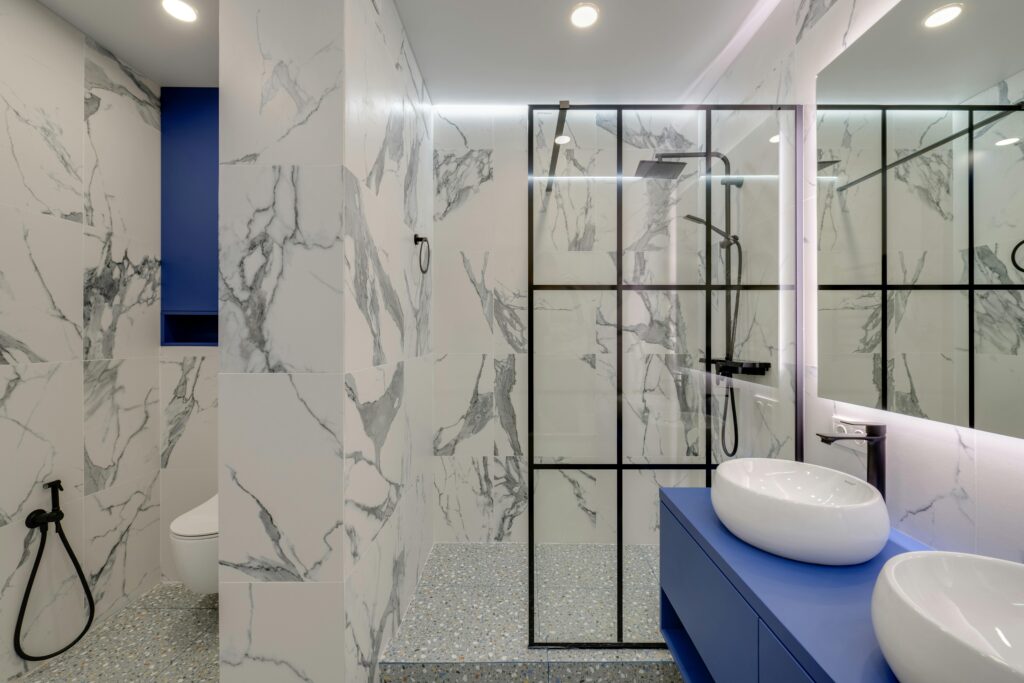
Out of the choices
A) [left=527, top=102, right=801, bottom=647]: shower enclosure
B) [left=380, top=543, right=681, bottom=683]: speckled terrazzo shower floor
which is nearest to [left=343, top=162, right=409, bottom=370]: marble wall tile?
[left=527, top=102, right=801, bottom=647]: shower enclosure

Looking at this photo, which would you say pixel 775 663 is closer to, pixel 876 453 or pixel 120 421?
pixel 876 453

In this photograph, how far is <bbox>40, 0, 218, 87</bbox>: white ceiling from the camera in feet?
5.79

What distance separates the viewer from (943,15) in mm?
1035

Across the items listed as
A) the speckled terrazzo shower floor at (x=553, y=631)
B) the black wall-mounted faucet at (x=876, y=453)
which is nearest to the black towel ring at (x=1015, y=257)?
the black wall-mounted faucet at (x=876, y=453)

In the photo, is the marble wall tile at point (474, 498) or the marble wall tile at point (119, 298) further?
the marble wall tile at point (474, 498)

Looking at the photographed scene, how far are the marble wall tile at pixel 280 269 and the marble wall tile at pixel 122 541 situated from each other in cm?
144

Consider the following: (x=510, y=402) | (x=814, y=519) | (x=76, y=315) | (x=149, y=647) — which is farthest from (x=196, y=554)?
(x=814, y=519)

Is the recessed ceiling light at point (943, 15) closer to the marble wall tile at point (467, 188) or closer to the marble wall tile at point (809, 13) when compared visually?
the marble wall tile at point (809, 13)

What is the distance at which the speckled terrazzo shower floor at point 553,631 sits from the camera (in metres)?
1.61

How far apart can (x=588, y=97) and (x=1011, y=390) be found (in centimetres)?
216

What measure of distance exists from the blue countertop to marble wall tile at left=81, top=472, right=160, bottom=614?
2526 millimetres

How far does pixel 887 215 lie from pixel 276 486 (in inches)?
73.8

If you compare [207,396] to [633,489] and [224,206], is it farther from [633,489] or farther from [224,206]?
[633,489]

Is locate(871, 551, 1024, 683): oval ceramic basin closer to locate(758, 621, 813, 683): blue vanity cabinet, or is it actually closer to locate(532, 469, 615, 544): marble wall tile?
locate(758, 621, 813, 683): blue vanity cabinet
